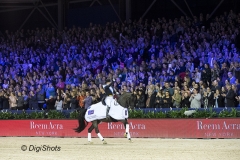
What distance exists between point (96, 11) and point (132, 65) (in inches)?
478

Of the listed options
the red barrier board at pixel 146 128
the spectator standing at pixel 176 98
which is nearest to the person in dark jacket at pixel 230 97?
the red barrier board at pixel 146 128

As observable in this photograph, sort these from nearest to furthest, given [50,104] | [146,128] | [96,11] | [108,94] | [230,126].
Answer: [108,94] → [230,126] → [146,128] → [50,104] → [96,11]

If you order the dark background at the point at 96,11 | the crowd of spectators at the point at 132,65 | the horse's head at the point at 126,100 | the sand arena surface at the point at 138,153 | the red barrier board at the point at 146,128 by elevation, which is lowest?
the sand arena surface at the point at 138,153

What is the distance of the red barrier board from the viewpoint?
2509cm

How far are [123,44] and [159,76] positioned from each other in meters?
6.33

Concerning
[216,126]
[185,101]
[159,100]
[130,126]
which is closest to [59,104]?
[130,126]

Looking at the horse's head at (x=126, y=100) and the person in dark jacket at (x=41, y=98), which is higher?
the person in dark jacket at (x=41, y=98)

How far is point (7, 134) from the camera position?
1249 inches

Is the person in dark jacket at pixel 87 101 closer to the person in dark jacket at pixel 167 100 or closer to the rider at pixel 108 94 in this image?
the person in dark jacket at pixel 167 100

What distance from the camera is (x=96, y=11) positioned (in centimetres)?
4347

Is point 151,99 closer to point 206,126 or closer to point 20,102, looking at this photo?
point 206,126

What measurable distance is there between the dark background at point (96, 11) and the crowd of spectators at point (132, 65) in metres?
2.22

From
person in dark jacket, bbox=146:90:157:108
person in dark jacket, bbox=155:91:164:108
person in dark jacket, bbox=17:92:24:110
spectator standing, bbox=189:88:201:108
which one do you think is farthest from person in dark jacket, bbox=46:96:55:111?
spectator standing, bbox=189:88:201:108

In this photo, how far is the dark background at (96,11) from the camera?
1481 inches
